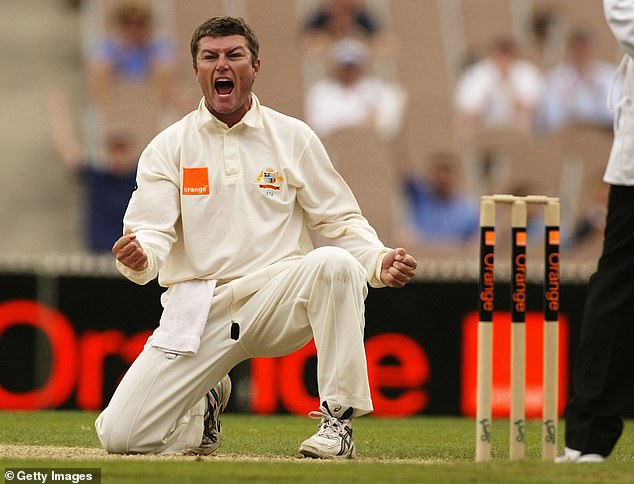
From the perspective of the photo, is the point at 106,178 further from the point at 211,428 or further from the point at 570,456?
the point at 570,456

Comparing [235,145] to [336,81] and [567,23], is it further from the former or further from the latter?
[567,23]

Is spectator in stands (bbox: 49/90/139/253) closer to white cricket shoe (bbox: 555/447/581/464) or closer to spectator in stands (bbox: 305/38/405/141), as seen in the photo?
spectator in stands (bbox: 305/38/405/141)

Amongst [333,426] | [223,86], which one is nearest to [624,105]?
[333,426]

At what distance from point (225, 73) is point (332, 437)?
53.9 inches

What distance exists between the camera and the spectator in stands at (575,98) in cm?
998

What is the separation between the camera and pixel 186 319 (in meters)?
4.66

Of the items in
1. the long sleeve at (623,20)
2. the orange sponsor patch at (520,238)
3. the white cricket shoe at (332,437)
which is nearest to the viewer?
the long sleeve at (623,20)

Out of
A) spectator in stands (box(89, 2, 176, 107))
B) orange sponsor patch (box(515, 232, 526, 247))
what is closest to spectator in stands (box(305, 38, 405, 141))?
spectator in stands (box(89, 2, 176, 107))

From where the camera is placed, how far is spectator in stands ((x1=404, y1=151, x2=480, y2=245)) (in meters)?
9.34

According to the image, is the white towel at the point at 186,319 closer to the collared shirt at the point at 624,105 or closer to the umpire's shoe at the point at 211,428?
the umpire's shoe at the point at 211,428

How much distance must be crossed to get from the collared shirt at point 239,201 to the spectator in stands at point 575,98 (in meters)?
5.36

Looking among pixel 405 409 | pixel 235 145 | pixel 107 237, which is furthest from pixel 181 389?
pixel 107 237

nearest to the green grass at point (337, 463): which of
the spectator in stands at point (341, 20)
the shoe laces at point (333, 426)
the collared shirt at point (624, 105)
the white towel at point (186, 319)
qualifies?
the shoe laces at point (333, 426)

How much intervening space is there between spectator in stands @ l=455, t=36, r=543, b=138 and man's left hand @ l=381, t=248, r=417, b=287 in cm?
545
